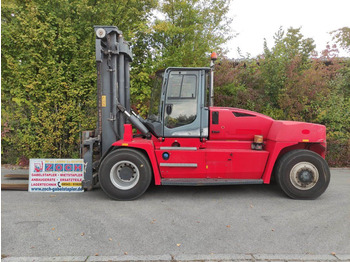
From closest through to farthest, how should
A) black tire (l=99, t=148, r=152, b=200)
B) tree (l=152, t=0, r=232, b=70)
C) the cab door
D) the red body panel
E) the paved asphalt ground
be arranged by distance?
1. the paved asphalt ground
2. black tire (l=99, t=148, r=152, b=200)
3. the red body panel
4. the cab door
5. tree (l=152, t=0, r=232, b=70)

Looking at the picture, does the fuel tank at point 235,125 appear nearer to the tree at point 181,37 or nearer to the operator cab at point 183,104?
the operator cab at point 183,104

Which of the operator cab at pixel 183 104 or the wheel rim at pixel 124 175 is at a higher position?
the operator cab at pixel 183 104

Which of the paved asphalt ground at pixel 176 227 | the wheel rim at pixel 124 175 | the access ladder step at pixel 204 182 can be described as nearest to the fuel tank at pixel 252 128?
the access ladder step at pixel 204 182

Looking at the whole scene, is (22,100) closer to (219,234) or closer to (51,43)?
(51,43)

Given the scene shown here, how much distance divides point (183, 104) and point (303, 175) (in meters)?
2.85

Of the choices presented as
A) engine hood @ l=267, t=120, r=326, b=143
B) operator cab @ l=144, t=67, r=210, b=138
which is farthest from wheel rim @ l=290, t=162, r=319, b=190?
operator cab @ l=144, t=67, r=210, b=138

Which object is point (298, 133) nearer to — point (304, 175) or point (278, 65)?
point (304, 175)

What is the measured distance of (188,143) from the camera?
202 inches

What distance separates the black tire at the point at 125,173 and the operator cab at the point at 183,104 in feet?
2.45

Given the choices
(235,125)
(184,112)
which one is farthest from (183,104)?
(235,125)

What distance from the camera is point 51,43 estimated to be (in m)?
7.22

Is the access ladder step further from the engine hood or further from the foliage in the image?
the foliage

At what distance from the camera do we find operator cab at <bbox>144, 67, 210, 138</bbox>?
16.7ft

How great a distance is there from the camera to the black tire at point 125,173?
15.8 feet
